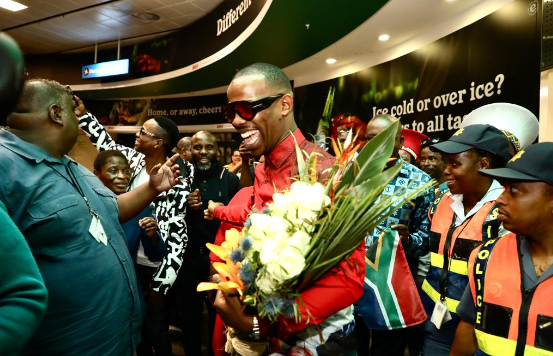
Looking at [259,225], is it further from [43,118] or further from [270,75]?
[43,118]

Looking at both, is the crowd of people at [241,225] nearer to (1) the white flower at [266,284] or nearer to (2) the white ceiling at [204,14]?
(1) the white flower at [266,284]

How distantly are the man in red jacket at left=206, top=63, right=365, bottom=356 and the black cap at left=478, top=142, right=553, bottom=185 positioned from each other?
75 centimetres

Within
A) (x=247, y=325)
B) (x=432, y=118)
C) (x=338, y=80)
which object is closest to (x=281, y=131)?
(x=247, y=325)

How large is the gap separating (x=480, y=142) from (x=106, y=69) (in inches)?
449

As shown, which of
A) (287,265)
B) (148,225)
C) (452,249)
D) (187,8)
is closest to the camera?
(287,265)

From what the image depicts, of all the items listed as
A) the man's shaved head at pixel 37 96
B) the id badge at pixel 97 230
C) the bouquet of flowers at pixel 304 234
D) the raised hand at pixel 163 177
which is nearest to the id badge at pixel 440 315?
the bouquet of flowers at pixel 304 234

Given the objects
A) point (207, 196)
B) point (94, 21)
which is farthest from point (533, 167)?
point (94, 21)

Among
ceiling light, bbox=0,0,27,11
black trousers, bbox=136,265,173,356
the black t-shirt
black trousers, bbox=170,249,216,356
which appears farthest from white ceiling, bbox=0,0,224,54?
black trousers, bbox=136,265,173,356

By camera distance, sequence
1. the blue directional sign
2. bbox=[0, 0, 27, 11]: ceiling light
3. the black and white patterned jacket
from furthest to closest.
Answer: the blue directional sign
bbox=[0, 0, 27, 11]: ceiling light
the black and white patterned jacket

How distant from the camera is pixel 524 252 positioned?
1.55m

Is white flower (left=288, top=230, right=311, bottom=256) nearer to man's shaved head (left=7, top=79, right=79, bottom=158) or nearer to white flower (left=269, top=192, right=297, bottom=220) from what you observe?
white flower (left=269, top=192, right=297, bottom=220)

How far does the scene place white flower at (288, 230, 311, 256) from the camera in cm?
113

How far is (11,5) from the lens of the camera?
852 cm

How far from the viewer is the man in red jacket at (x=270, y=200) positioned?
1.23 metres
